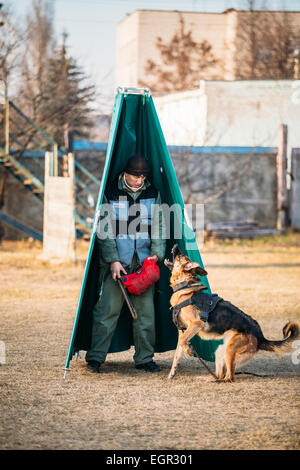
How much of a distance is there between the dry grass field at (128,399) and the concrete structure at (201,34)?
2824cm

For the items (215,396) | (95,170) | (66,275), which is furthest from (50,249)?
(215,396)

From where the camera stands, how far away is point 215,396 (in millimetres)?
5598

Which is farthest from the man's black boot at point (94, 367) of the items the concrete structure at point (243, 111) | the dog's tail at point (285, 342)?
the concrete structure at point (243, 111)

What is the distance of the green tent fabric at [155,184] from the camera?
651cm

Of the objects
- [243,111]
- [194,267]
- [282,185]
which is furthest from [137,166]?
[243,111]

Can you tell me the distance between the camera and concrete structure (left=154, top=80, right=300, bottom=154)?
26.0 meters

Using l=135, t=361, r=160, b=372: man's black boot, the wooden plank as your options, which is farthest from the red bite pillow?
the wooden plank

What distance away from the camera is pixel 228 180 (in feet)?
69.3

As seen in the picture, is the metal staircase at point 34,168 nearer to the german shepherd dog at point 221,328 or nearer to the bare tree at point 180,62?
the german shepherd dog at point 221,328

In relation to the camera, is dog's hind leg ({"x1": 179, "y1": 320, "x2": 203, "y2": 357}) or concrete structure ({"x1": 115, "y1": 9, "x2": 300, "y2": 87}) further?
concrete structure ({"x1": 115, "y1": 9, "x2": 300, "y2": 87})

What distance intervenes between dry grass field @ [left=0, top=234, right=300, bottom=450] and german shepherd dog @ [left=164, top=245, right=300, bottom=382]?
236 mm

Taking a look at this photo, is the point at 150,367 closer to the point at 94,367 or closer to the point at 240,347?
the point at 94,367

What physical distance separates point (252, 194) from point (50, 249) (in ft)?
26.6

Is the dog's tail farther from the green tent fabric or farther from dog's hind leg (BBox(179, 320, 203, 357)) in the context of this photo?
the green tent fabric
